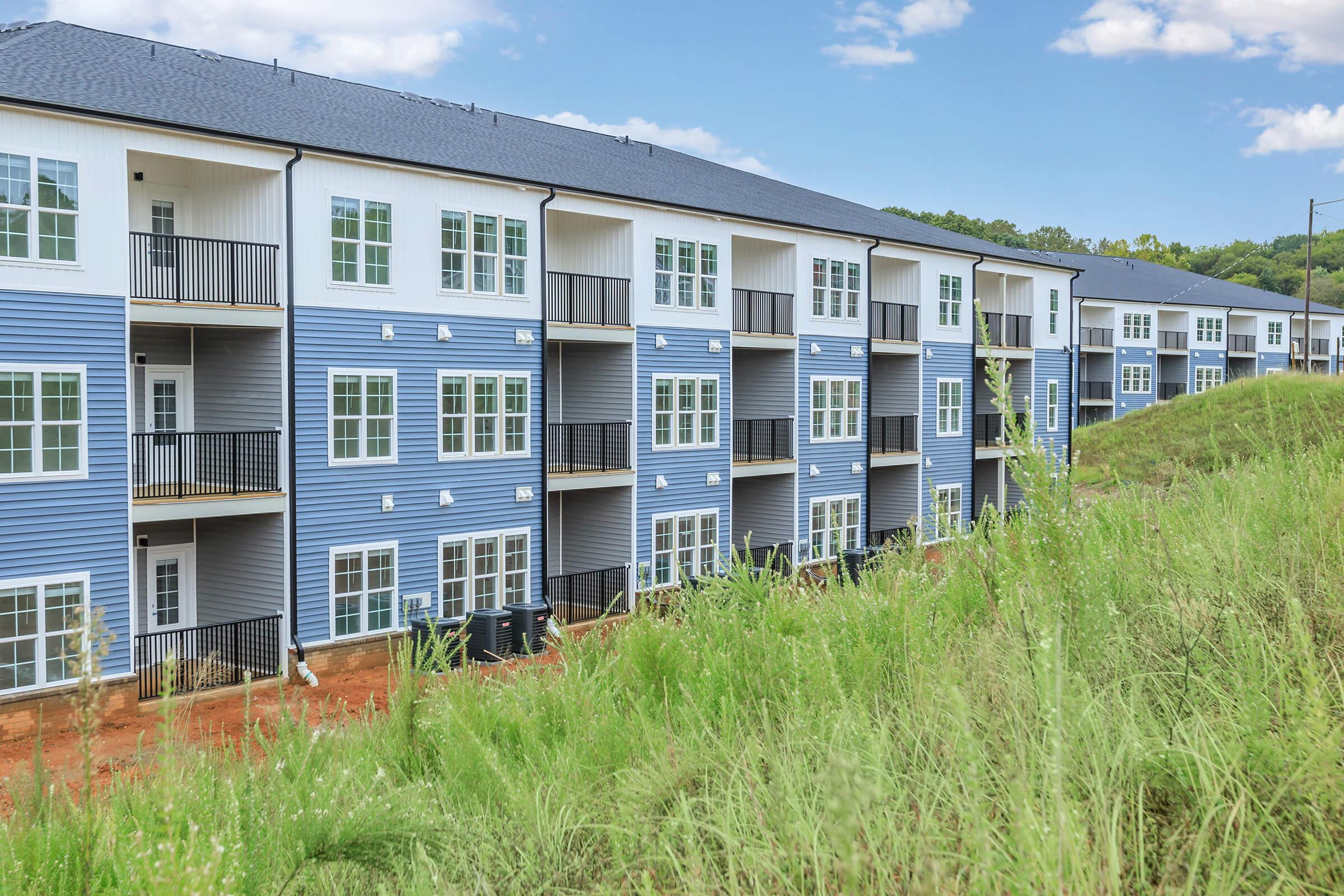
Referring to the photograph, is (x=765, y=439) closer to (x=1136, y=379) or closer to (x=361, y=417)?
(x=361, y=417)

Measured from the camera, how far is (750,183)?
109 ft

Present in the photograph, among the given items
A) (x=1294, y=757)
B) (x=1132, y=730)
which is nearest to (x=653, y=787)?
(x=1132, y=730)

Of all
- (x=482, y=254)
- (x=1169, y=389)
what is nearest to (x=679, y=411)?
(x=482, y=254)

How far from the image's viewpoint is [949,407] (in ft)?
111

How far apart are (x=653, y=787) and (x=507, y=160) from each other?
2079cm

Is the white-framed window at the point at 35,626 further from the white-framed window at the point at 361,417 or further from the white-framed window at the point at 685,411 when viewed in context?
the white-framed window at the point at 685,411

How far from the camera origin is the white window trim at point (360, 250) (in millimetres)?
18891

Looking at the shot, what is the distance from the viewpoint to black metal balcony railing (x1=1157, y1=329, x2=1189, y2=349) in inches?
2393

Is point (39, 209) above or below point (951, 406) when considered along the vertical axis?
above

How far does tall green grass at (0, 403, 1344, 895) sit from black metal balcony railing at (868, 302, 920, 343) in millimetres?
24529

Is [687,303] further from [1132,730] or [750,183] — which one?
[1132,730]

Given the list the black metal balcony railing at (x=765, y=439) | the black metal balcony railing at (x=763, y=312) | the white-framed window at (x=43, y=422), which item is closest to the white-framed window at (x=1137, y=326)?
the black metal balcony railing at (x=763, y=312)

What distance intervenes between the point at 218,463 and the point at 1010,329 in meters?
27.1

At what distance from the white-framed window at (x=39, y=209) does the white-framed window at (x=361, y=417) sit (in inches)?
187
